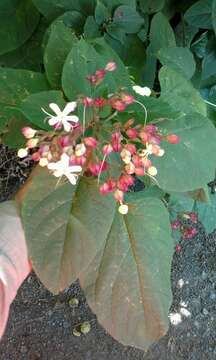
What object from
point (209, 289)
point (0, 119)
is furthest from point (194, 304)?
point (0, 119)

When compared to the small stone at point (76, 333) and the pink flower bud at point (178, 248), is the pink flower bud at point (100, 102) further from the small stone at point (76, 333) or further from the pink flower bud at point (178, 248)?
the small stone at point (76, 333)

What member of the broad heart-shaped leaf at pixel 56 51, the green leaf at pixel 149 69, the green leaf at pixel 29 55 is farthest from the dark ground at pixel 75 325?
the broad heart-shaped leaf at pixel 56 51

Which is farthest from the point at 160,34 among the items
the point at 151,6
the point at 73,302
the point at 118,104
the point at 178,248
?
the point at 73,302

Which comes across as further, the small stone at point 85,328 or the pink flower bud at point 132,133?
the small stone at point 85,328

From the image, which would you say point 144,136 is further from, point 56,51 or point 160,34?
point 160,34

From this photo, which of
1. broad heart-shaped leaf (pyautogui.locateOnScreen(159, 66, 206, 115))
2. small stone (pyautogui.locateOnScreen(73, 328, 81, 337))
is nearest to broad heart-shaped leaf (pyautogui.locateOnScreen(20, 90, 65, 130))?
broad heart-shaped leaf (pyautogui.locateOnScreen(159, 66, 206, 115))
